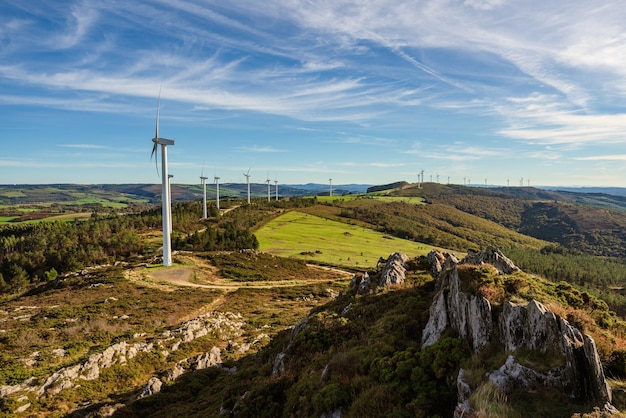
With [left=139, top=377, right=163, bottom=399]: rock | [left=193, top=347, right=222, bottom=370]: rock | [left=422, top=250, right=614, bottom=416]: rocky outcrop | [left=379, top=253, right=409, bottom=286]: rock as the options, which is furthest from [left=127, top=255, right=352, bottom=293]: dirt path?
[left=422, top=250, right=614, bottom=416]: rocky outcrop

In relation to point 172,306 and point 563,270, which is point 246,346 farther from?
point 563,270

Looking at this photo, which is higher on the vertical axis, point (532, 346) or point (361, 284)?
point (532, 346)

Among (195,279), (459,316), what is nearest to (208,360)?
(459,316)

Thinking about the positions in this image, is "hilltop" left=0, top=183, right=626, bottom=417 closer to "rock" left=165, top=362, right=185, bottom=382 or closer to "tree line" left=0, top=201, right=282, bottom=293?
"rock" left=165, top=362, right=185, bottom=382

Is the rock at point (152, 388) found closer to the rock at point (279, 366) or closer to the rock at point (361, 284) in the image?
the rock at point (279, 366)

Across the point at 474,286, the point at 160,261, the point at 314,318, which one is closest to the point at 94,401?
the point at 314,318

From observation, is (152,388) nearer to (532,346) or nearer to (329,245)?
(532,346)
